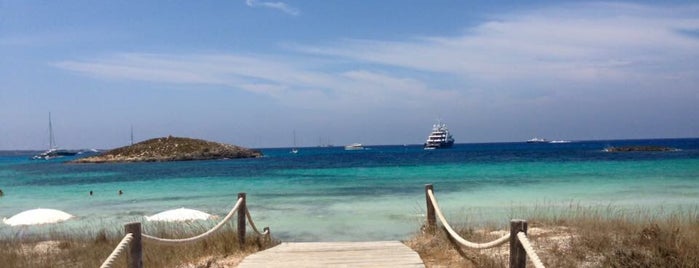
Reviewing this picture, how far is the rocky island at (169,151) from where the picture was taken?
3206 inches

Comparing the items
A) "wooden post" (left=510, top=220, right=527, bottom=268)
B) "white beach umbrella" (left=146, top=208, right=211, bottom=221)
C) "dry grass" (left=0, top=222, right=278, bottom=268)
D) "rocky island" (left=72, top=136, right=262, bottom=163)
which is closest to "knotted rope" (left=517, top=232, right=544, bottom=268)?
"wooden post" (left=510, top=220, right=527, bottom=268)

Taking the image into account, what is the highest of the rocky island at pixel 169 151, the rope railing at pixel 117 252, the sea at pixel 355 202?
the rocky island at pixel 169 151

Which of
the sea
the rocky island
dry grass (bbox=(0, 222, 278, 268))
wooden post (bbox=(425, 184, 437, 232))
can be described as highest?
the rocky island

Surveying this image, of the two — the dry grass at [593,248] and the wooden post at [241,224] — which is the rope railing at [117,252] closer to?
the wooden post at [241,224]

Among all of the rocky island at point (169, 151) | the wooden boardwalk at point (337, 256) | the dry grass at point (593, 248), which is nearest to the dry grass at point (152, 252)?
the wooden boardwalk at point (337, 256)

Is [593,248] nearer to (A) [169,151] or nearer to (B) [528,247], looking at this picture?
(B) [528,247]

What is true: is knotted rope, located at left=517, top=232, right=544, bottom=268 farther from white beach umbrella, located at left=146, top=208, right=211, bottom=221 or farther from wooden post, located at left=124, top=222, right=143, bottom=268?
white beach umbrella, located at left=146, top=208, right=211, bottom=221

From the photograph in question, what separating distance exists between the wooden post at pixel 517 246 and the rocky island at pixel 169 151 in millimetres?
78631

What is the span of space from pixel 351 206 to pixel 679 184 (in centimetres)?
1627

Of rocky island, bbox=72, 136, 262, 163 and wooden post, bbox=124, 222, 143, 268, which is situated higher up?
rocky island, bbox=72, 136, 262, 163

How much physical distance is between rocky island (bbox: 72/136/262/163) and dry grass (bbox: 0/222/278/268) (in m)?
70.6

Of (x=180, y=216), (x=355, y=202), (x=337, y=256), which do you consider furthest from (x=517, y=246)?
(x=355, y=202)

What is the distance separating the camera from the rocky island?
81438 millimetres

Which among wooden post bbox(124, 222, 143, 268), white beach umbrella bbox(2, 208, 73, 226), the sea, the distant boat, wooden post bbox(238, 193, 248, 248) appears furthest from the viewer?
the distant boat
